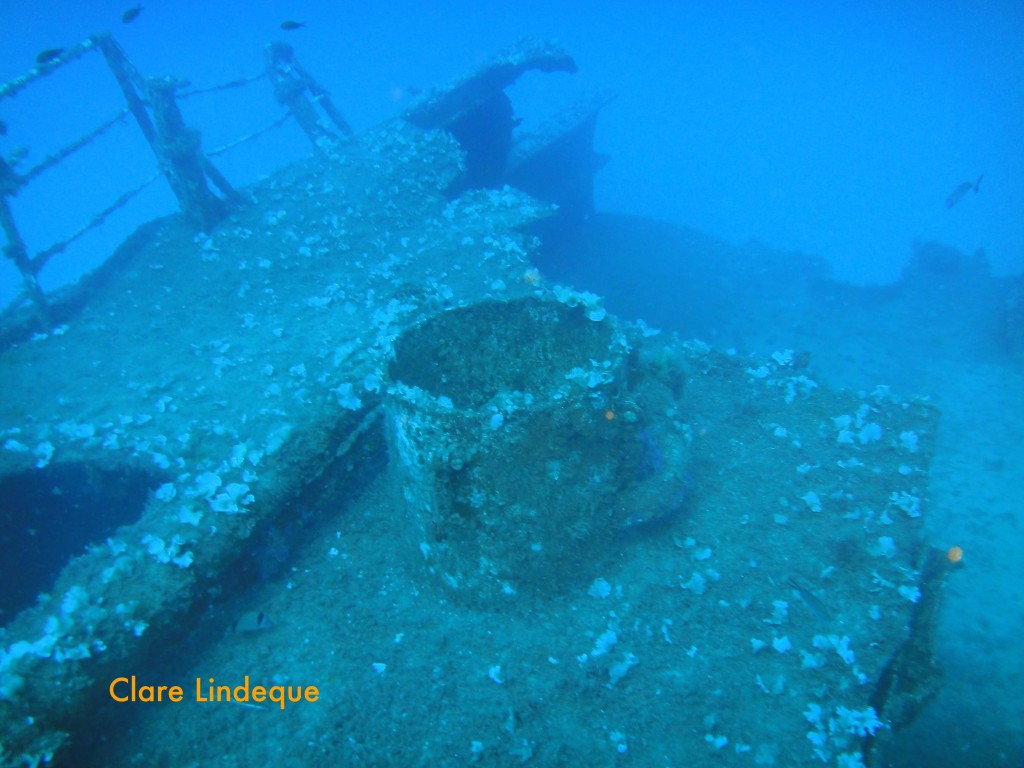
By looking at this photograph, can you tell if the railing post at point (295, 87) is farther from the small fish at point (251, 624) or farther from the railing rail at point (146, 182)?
the small fish at point (251, 624)

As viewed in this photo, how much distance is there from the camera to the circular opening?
3738 millimetres

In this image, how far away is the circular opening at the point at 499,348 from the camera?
374cm

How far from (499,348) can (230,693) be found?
109 inches

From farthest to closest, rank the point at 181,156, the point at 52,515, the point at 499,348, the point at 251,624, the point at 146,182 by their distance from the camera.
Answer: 1. the point at 146,182
2. the point at 181,156
3. the point at 52,515
4. the point at 499,348
5. the point at 251,624

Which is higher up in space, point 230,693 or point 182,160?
point 182,160

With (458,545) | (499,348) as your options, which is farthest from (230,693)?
(499,348)

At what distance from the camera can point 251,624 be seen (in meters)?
3.13

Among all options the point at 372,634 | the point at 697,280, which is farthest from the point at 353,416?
the point at 697,280

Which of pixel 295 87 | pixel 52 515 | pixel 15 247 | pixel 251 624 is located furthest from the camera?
pixel 295 87

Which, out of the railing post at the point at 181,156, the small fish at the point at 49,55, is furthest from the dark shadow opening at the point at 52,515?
the small fish at the point at 49,55

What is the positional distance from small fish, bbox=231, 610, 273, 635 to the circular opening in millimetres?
1727

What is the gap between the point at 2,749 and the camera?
231cm

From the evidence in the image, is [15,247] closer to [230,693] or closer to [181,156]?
[181,156]

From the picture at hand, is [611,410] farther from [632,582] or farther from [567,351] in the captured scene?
[632,582]
